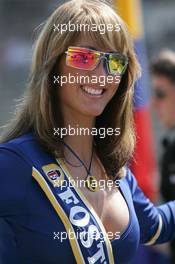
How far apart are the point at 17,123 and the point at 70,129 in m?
0.17

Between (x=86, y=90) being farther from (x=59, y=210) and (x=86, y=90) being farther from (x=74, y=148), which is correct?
(x=59, y=210)

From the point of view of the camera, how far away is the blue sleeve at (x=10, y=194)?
195 centimetres

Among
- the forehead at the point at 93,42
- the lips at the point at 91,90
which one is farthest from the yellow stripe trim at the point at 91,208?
the forehead at the point at 93,42

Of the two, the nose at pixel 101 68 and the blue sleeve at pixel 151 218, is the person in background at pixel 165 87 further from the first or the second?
the nose at pixel 101 68

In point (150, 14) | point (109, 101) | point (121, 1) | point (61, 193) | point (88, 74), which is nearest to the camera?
point (61, 193)

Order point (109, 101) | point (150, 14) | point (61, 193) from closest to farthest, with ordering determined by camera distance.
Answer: point (61, 193) → point (109, 101) → point (150, 14)

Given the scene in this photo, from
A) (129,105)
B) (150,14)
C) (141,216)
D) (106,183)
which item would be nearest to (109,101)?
(129,105)

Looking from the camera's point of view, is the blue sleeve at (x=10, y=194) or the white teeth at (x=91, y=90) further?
the white teeth at (x=91, y=90)

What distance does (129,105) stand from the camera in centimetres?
232

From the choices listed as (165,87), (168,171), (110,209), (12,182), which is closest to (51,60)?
(12,182)

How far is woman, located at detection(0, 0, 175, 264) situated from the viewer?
1974 mm

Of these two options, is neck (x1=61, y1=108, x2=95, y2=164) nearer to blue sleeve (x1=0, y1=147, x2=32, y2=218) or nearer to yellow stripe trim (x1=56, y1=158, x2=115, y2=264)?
yellow stripe trim (x1=56, y1=158, x2=115, y2=264)

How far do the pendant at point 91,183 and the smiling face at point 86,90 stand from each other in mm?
203

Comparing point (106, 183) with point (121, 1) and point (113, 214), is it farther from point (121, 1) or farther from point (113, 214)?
point (121, 1)
